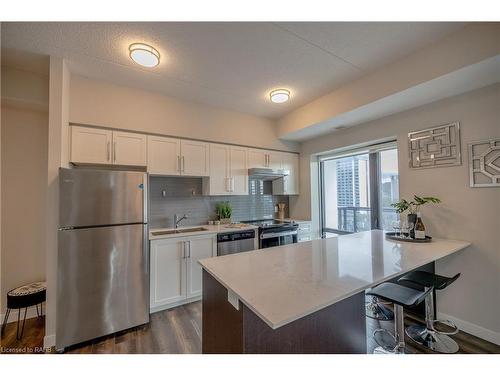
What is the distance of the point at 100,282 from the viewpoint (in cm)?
197

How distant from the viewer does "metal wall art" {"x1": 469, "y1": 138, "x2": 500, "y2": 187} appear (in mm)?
1884

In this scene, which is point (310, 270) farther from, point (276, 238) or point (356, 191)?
point (356, 191)

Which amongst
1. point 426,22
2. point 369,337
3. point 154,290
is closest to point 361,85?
point 426,22

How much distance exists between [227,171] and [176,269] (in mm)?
1558

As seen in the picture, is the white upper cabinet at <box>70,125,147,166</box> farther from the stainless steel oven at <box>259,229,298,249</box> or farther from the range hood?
the stainless steel oven at <box>259,229,298,249</box>

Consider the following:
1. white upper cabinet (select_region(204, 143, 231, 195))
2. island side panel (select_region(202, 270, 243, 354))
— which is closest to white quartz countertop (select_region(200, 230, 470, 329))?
island side panel (select_region(202, 270, 243, 354))

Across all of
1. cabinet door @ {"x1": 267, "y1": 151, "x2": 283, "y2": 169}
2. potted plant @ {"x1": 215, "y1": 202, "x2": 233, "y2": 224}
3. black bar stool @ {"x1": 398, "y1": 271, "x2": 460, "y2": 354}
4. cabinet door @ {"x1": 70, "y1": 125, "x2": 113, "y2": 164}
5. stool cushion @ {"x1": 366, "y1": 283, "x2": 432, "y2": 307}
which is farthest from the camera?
cabinet door @ {"x1": 267, "y1": 151, "x2": 283, "y2": 169}

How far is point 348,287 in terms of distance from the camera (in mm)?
1083

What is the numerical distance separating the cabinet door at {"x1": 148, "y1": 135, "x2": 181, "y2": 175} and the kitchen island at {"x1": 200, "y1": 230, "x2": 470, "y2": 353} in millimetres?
1677

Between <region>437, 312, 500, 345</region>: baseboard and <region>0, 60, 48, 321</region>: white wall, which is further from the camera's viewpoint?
<region>0, 60, 48, 321</region>: white wall

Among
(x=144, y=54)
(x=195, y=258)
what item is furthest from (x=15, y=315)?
Result: (x=144, y=54)

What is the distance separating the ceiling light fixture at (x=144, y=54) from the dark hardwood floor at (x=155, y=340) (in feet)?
8.69

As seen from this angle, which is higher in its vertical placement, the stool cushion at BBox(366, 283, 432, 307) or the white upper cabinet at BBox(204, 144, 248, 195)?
the white upper cabinet at BBox(204, 144, 248, 195)

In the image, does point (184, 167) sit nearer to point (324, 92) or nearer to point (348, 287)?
point (324, 92)
